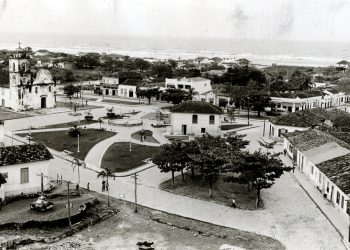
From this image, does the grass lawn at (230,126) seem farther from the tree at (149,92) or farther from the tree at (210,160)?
the tree at (210,160)

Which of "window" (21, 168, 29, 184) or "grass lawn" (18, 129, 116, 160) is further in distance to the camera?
"grass lawn" (18, 129, 116, 160)

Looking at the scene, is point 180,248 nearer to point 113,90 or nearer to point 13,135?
point 13,135

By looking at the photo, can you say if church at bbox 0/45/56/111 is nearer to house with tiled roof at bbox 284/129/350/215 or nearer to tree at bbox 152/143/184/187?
tree at bbox 152/143/184/187

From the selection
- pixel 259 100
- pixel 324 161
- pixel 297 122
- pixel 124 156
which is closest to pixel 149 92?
pixel 259 100

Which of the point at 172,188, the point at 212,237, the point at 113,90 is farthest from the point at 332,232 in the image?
the point at 113,90

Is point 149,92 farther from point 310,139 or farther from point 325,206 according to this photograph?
point 325,206

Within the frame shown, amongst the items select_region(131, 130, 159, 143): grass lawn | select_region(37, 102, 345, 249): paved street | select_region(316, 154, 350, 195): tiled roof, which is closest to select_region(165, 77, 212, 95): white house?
select_region(131, 130, 159, 143): grass lawn
